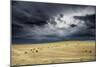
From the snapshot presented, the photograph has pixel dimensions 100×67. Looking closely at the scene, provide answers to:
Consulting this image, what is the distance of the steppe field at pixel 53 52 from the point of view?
260 centimetres

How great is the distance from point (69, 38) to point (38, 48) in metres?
0.51

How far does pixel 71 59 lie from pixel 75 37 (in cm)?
34

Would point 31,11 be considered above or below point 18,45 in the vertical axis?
above

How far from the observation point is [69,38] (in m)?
2.85

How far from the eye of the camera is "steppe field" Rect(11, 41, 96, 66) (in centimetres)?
260

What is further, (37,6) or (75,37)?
(75,37)

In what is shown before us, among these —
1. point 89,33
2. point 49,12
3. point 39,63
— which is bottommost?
point 39,63

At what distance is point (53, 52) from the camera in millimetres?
2766
